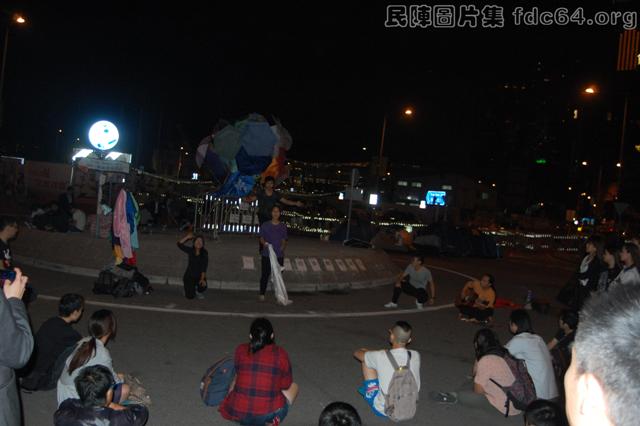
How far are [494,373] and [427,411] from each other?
2.74 ft

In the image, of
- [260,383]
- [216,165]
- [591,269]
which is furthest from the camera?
[216,165]

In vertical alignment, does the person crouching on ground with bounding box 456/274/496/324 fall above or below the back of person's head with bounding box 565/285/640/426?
below

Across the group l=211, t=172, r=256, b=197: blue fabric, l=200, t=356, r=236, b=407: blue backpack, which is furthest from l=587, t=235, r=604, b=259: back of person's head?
l=211, t=172, r=256, b=197: blue fabric

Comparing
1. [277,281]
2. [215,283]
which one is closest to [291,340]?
[277,281]

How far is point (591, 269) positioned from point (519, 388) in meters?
5.43

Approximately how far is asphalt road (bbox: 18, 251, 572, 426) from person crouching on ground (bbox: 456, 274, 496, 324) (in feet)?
0.95

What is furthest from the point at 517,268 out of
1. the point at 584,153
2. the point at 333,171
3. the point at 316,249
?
the point at 584,153

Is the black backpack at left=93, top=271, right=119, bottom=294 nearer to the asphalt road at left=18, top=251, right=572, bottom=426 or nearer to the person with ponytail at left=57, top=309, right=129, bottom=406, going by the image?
the asphalt road at left=18, top=251, right=572, bottom=426

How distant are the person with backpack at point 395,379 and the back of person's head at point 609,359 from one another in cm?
402

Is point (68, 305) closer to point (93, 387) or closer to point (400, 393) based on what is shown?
point (93, 387)

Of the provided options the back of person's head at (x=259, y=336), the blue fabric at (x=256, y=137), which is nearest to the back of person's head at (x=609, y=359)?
the back of person's head at (x=259, y=336)

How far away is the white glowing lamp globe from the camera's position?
15047mm

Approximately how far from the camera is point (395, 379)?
555cm

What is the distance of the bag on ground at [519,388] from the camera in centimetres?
581
